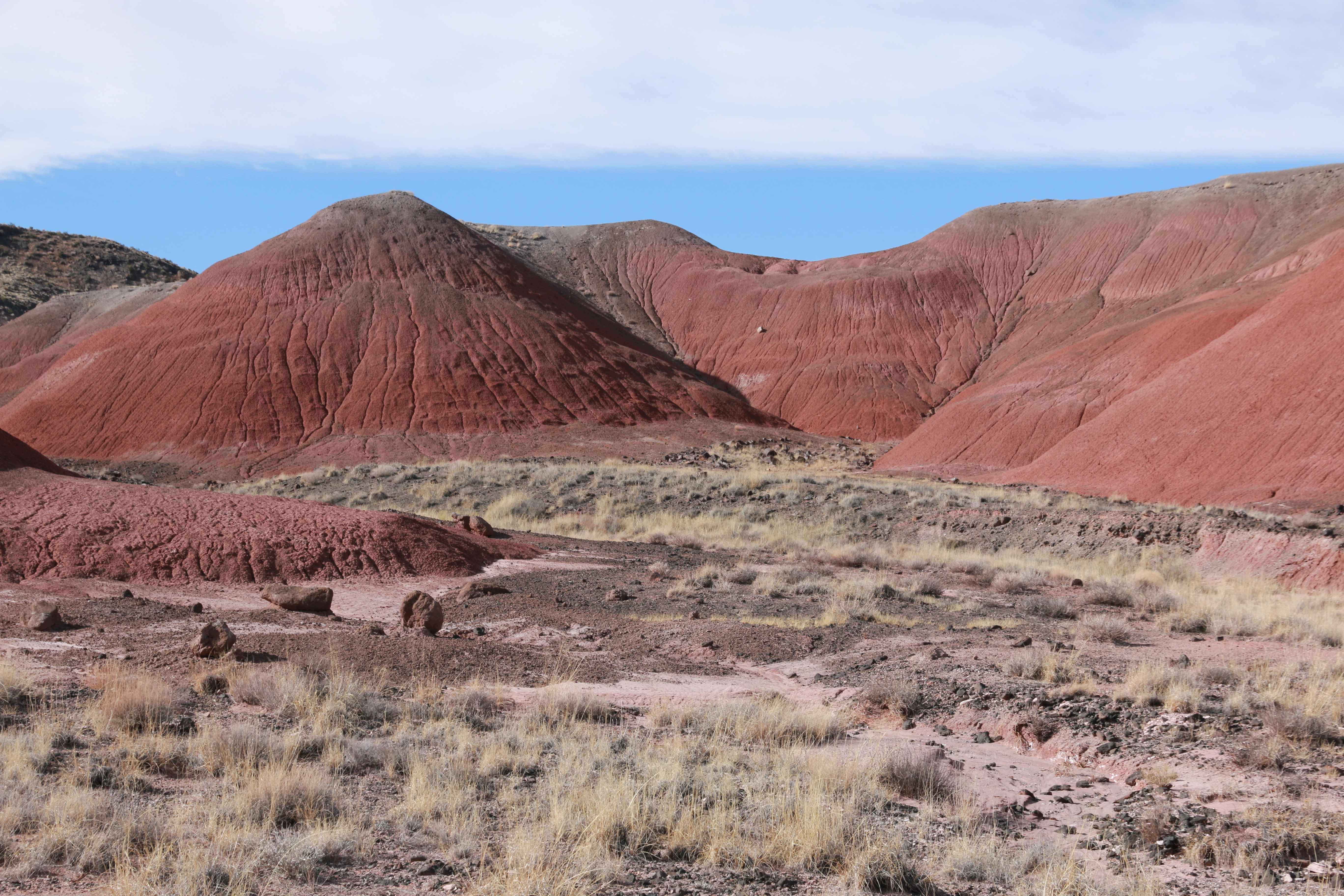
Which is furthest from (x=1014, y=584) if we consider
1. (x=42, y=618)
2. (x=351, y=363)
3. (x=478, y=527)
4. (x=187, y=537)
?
(x=351, y=363)

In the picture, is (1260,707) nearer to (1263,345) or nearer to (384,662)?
(384,662)

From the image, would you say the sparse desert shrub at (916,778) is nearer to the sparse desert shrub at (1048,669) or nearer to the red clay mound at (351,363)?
the sparse desert shrub at (1048,669)

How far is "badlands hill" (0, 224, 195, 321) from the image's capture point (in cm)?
9800

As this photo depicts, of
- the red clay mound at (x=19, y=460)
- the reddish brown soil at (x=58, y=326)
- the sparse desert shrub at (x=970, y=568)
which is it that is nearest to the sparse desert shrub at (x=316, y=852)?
the red clay mound at (x=19, y=460)

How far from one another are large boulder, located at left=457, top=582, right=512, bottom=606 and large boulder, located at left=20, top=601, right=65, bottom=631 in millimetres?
5379

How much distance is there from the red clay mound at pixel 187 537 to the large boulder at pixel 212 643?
609cm

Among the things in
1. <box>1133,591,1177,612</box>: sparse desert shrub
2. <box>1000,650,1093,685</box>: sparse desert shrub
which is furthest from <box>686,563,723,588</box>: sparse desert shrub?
<box>1000,650,1093,685</box>: sparse desert shrub

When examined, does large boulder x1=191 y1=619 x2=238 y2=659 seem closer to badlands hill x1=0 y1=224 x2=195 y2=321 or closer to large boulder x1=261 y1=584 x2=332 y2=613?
large boulder x1=261 y1=584 x2=332 y2=613

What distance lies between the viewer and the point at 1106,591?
17016 mm

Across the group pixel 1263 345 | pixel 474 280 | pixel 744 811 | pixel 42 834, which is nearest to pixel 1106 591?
pixel 744 811

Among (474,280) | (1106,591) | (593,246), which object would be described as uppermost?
(593,246)

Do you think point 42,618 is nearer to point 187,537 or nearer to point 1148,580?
point 187,537

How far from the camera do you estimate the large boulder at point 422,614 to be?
42.7ft

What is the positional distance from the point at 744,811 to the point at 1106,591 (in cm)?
1254
